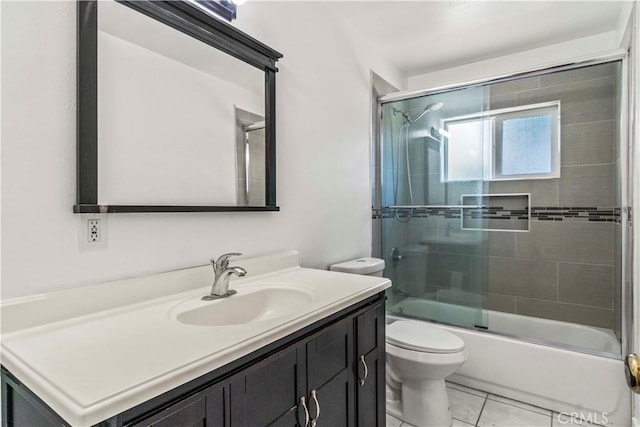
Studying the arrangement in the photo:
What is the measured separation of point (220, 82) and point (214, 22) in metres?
0.22

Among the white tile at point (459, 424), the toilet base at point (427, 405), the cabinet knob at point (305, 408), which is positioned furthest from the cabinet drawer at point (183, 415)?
the white tile at point (459, 424)

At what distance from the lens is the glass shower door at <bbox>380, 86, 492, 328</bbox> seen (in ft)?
8.28

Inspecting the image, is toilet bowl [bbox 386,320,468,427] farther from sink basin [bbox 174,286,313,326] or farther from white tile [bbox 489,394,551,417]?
sink basin [bbox 174,286,313,326]

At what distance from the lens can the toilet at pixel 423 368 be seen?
171 centimetres

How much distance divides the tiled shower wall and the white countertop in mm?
1571

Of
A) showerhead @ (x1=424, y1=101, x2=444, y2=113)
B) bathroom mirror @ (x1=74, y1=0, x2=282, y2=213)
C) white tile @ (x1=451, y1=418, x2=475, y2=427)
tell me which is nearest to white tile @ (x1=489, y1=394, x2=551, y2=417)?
white tile @ (x1=451, y1=418, x2=475, y2=427)

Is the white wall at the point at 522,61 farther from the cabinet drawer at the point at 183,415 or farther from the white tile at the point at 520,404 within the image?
the cabinet drawer at the point at 183,415

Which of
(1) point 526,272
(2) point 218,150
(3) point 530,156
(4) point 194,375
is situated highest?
(3) point 530,156

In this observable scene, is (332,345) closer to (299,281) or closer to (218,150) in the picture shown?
(299,281)

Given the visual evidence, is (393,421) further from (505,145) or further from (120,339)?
(505,145)

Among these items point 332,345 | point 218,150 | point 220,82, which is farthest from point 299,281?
point 220,82

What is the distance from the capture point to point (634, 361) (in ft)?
2.15

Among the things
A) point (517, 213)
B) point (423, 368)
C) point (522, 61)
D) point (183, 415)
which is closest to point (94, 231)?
point (183, 415)

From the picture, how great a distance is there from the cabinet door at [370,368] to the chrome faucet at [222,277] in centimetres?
47
